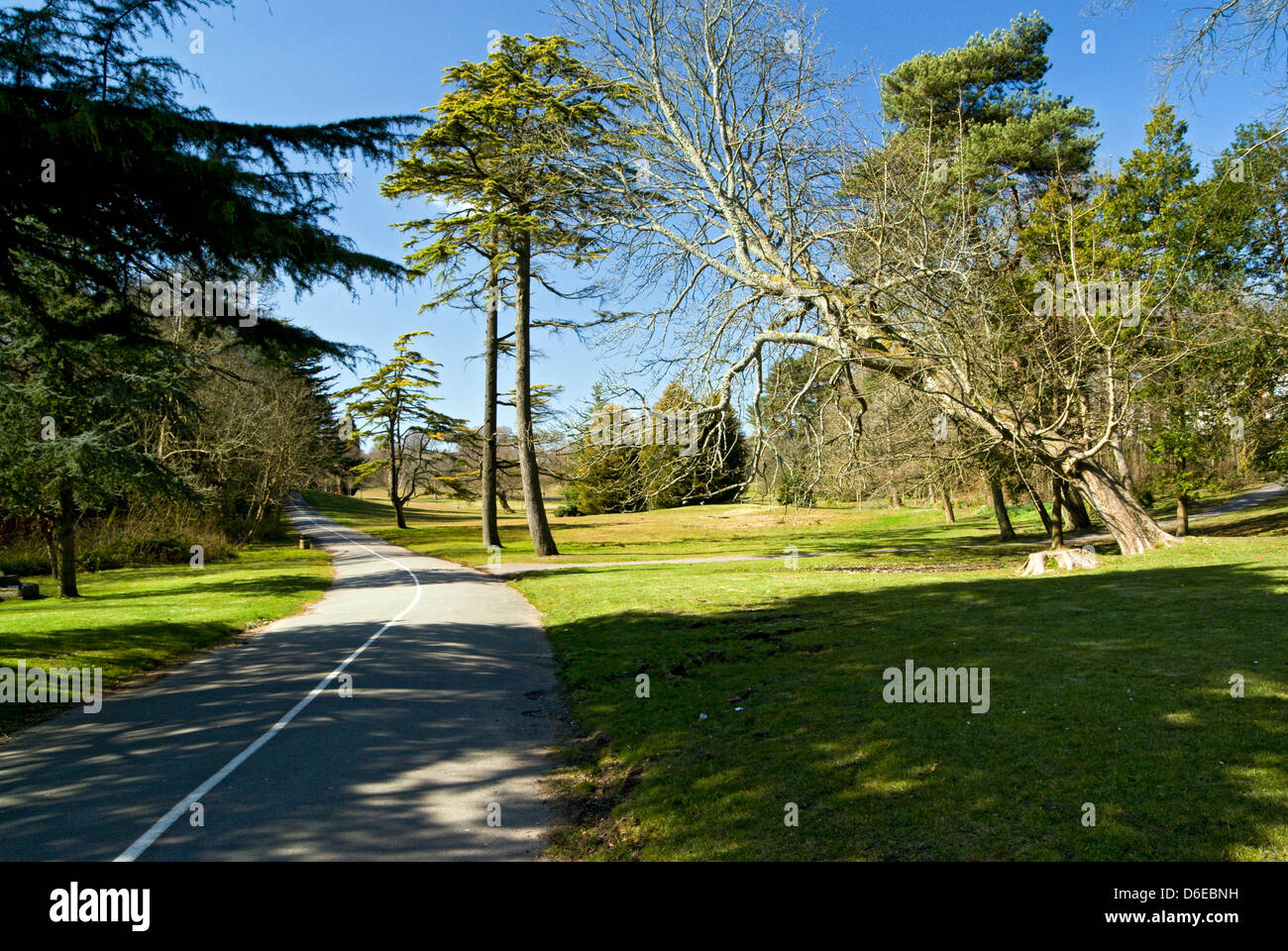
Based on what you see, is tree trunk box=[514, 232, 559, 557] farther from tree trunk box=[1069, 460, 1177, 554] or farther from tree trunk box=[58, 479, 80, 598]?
tree trunk box=[1069, 460, 1177, 554]

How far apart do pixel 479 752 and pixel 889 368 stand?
1357cm

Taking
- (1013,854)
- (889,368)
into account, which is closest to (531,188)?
(889,368)

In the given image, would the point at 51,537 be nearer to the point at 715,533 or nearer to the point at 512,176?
the point at 512,176

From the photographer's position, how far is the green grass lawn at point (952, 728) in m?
4.09

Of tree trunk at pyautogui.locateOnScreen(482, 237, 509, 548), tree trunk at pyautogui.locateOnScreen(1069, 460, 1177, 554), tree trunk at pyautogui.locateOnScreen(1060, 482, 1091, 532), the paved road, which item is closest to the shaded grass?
the paved road

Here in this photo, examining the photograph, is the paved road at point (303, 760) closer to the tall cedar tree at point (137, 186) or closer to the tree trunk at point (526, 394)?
the tall cedar tree at point (137, 186)

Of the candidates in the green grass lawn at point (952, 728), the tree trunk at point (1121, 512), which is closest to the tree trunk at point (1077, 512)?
the tree trunk at point (1121, 512)

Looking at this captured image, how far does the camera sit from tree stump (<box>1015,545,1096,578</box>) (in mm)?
15203

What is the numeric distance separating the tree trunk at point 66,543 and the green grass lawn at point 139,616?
546 millimetres

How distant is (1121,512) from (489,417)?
23.7 m

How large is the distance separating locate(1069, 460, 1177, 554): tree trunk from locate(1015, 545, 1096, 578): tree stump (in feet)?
6.00

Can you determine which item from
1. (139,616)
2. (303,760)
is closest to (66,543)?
(139,616)
